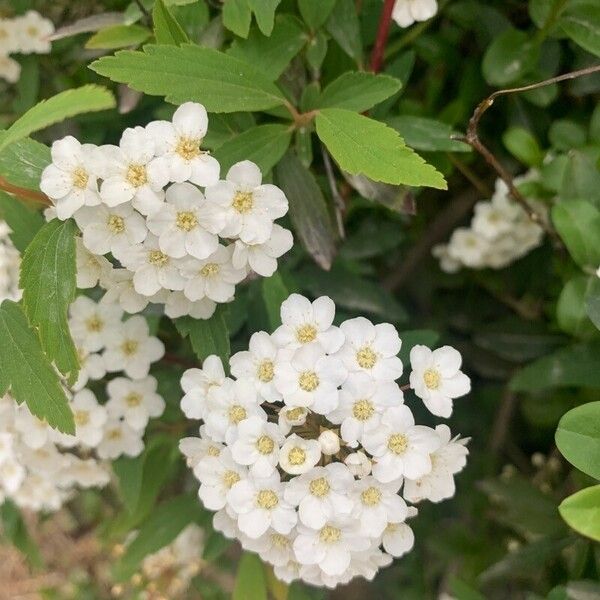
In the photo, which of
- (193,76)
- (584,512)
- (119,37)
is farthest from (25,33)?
(584,512)

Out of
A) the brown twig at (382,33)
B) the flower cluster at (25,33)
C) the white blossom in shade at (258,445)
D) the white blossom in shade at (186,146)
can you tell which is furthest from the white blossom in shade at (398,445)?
the flower cluster at (25,33)

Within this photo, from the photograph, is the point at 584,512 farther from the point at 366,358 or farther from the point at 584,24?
the point at 584,24

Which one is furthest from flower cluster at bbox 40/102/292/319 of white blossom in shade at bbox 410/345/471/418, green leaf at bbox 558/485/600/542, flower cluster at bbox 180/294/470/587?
green leaf at bbox 558/485/600/542

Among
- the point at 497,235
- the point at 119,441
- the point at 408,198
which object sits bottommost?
the point at 119,441

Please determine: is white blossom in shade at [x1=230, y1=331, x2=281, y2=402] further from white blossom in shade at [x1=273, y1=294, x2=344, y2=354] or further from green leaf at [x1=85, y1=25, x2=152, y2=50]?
green leaf at [x1=85, y1=25, x2=152, y2=50]

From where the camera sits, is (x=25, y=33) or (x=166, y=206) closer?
(x=166, y=206)

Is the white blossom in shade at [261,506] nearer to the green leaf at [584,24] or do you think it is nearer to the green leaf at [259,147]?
the green leaf at [259,147]
